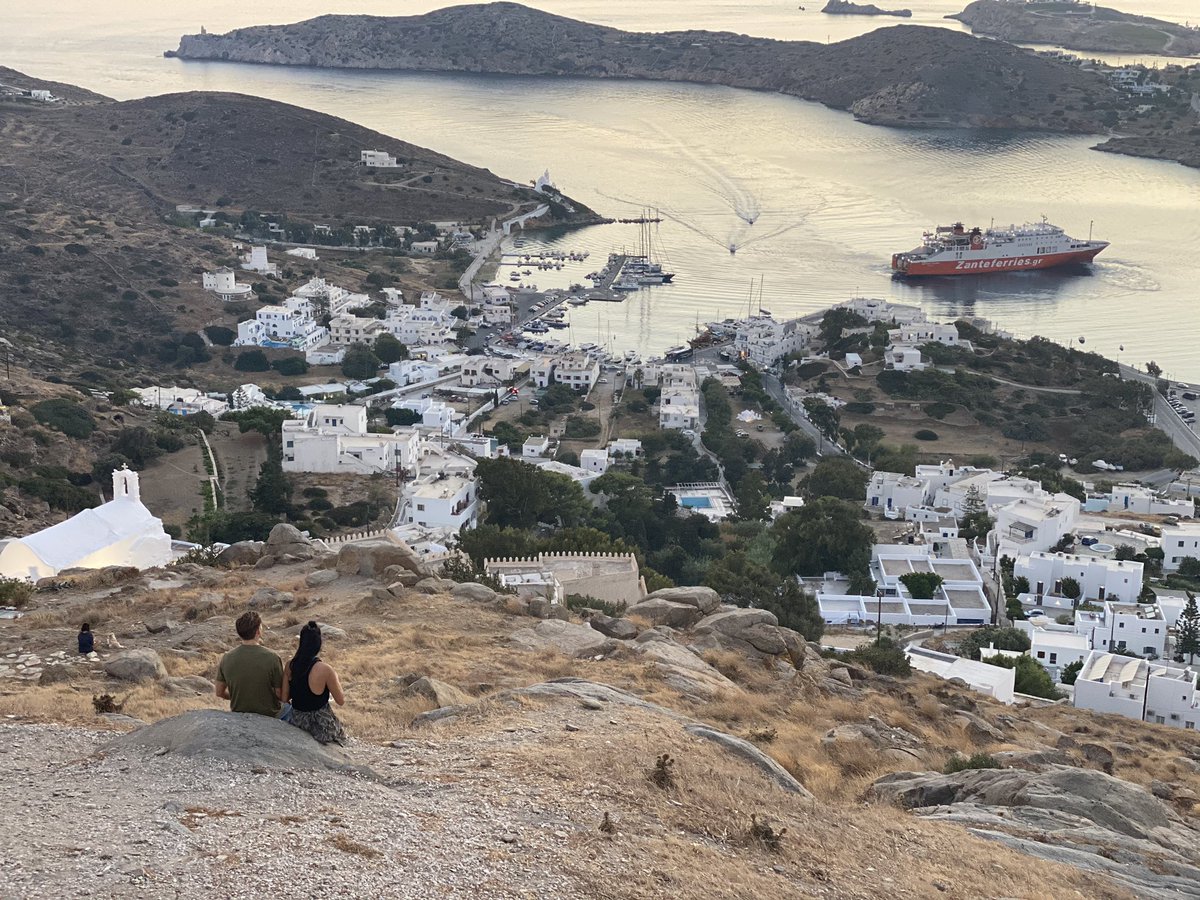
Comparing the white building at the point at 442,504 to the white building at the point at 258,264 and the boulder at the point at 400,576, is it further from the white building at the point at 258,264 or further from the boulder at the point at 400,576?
the white building at the point at 258,264

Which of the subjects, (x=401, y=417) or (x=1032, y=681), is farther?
(x=401, y=417)

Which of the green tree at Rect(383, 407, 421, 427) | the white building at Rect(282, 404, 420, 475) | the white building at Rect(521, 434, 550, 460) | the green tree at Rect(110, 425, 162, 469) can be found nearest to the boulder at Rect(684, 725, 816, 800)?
the green tree at Rect(110, 425, 162, 469)

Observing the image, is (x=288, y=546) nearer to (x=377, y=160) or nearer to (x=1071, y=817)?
(x=1071, y=817)

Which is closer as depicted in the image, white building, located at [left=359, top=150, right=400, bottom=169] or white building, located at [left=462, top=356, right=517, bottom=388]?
white building, located at [left=462, top=356, right=517, bottom=388]

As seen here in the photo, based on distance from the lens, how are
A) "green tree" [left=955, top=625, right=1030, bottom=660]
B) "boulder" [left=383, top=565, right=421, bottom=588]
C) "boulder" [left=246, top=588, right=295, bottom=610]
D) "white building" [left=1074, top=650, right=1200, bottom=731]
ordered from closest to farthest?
"boulder" [left=246, top=588, right=295, bottom=610]
"boulder" [left=383, top=565, right=421, bottom=588]
"white building" [left=1074, top=650, right=1200, bottom=731]
"green tree" [left=955, top=625, right=1030, bottom=660]

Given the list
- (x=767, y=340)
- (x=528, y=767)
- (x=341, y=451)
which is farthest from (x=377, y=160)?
(x=528, y=767)

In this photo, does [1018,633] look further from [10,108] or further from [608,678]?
[10,108]

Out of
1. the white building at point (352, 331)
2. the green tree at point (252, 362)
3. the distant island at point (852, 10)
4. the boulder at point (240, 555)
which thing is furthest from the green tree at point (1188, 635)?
the distant island at point (852, 10)

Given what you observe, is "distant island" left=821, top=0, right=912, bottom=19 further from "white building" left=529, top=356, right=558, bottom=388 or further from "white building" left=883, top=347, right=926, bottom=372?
"white building" left=529, top=356, right=558, bottom=388
